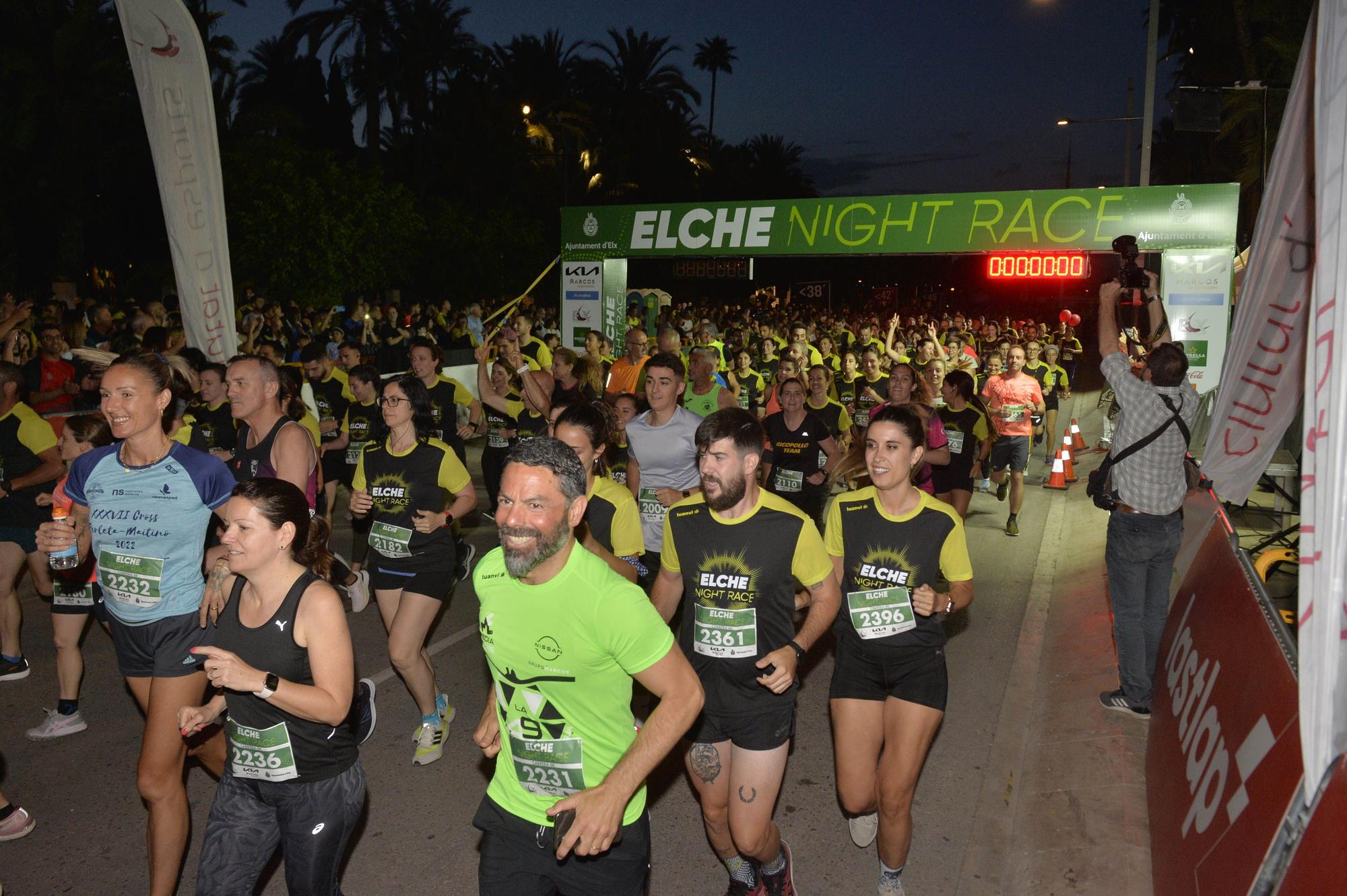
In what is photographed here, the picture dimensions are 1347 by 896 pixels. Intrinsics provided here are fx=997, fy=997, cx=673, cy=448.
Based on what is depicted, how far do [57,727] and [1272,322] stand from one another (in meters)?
6.74

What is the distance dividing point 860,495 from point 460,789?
2.68 meters

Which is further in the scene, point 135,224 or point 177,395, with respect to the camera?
point 135,224

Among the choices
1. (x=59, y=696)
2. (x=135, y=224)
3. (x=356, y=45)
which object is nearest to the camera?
(x=59, y=696)

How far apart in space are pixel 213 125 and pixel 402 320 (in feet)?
47.8

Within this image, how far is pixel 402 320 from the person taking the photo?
77.2ft

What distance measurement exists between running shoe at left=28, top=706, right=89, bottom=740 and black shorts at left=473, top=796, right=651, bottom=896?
4181 millimetres

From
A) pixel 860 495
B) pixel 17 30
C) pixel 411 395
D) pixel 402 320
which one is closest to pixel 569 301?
pixel 402 320

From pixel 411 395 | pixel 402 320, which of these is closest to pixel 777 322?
pixel 402 320

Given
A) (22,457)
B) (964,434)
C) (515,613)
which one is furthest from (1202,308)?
(22,457)

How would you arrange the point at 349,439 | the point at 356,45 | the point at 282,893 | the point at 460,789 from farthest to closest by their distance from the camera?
the point at 356,45 → the point at 349,439 → the point at 460,789 → the point at 282,893

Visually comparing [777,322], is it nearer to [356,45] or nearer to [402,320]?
[402,320]

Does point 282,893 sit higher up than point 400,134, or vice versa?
point 400,134

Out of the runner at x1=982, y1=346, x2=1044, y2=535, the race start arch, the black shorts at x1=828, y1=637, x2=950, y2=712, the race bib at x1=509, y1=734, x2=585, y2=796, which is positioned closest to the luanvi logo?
the race start arch

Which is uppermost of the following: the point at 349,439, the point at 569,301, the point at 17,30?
the point at 17,30
